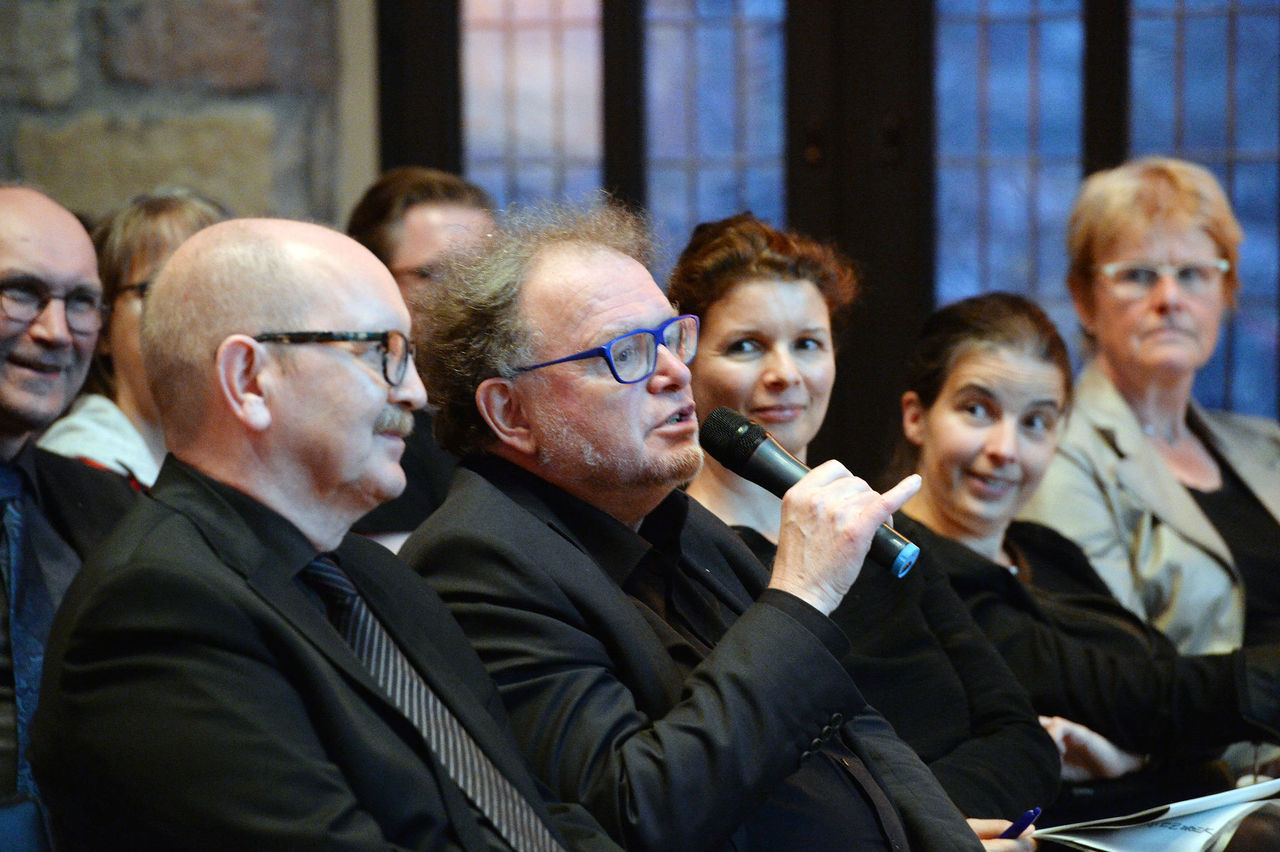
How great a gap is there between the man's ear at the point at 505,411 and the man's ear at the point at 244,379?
527 mm

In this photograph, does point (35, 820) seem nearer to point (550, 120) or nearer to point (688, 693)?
point (688, 693)

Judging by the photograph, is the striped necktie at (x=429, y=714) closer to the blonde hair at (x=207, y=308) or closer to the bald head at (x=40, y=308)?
the blonde hair at (x=207, y=308)

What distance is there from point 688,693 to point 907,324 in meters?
2.35

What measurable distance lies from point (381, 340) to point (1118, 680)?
170 cm

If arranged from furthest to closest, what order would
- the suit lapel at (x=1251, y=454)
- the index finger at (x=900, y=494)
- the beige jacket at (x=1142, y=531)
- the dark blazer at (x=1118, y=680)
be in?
the suit lapel at (x=1251, y=454) → the beige jacket at (x=1142, y=531) → the dark blazer at (x=1118, y=680) → the index finger at (x=900, y=494)

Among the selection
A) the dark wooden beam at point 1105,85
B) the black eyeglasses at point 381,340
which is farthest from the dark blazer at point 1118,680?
the dark wooden beam at point 1105,85

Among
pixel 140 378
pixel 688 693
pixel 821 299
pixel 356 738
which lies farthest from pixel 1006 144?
pixel 356 738

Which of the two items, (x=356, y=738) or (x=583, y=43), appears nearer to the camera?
(x=356, y=738)

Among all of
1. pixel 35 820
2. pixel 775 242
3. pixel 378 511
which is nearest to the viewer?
pixel 35 820

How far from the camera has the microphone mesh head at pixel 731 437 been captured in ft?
6.07

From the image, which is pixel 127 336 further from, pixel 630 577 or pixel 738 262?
pixel 630 577

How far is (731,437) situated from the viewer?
187 cm

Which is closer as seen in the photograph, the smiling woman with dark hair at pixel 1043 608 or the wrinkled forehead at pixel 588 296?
the wrinkled forehead at pixel 588 296

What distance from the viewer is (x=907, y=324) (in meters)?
3.84
